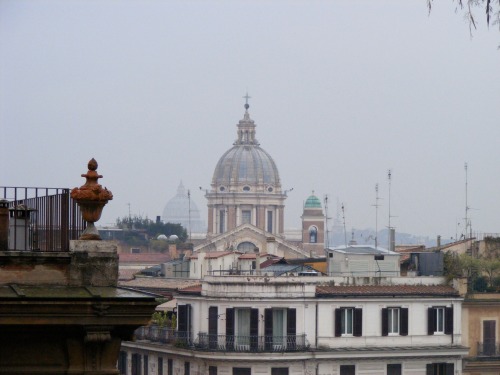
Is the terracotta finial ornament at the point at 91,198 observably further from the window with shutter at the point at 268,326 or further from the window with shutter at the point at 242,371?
the window with shutter at the point at 268,326

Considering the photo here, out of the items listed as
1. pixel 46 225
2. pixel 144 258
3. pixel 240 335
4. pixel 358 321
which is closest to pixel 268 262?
pixel 358 321

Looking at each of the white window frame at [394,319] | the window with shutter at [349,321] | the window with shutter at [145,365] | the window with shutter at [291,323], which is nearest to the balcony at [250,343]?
the window with shutter at [291,323]

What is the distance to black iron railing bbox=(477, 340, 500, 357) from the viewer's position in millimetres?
68562

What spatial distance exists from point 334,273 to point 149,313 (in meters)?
55.8

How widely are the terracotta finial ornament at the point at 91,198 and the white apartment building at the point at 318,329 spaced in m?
47.3

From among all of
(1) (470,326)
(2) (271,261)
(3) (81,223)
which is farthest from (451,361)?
(3) (81,223)

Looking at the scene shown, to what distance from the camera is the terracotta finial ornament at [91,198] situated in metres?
18.0

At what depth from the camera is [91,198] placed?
1808 cm

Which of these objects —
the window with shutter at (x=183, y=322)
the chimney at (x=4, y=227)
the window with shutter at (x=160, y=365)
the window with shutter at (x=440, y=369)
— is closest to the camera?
the chimney at (x=4, y=227)

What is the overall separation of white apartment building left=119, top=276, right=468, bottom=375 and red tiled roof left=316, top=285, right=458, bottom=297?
0.12 feet

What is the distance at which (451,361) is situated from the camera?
67.4 m

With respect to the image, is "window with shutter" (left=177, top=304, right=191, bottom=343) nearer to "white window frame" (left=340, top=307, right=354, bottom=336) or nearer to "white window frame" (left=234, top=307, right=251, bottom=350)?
"white window frame" (left=234, top=307, right=251, bottom=350)

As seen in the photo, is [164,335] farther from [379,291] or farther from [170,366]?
[379,291]

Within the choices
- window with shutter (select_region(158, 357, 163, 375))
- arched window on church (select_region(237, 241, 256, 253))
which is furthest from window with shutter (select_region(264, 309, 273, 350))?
arched window on church (select_region(237, 241, 256, 253))
